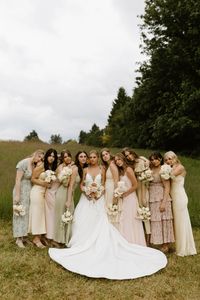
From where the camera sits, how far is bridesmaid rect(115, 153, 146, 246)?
29.1 feet

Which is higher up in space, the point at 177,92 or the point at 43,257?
the point at 177,92

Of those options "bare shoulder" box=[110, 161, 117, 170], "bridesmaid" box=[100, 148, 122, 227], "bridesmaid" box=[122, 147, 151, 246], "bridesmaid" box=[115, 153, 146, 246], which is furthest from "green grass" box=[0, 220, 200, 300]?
"bare shoulder" box=[110, 161, 117, 170]

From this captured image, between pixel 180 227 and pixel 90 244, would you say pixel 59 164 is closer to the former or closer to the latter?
pixel 90 244

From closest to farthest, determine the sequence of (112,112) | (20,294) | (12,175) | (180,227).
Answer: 1. (20,294)
2. (180,227)
3. (12,175)
4. (112,112)

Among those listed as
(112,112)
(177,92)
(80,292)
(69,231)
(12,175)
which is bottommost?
(80,292)

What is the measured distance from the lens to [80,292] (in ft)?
22.0

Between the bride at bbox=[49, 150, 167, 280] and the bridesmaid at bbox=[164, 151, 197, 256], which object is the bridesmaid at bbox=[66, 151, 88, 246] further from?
the bridesmaid at bbox=[164, 151, 197, 256]

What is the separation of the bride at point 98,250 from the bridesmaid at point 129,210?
0.35 m

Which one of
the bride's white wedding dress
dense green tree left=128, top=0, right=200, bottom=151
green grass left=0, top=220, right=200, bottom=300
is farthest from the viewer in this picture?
dense green tree left=128, top=0, right=200, bottom=151

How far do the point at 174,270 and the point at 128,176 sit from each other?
7.48ft

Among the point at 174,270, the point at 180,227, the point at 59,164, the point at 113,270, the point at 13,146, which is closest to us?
the point at 113,270

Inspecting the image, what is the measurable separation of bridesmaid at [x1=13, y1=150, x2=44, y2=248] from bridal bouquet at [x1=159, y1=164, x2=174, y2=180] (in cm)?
278

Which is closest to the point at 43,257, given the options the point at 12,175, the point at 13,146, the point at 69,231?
the point at 69,231

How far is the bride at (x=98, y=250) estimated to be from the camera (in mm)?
7438
